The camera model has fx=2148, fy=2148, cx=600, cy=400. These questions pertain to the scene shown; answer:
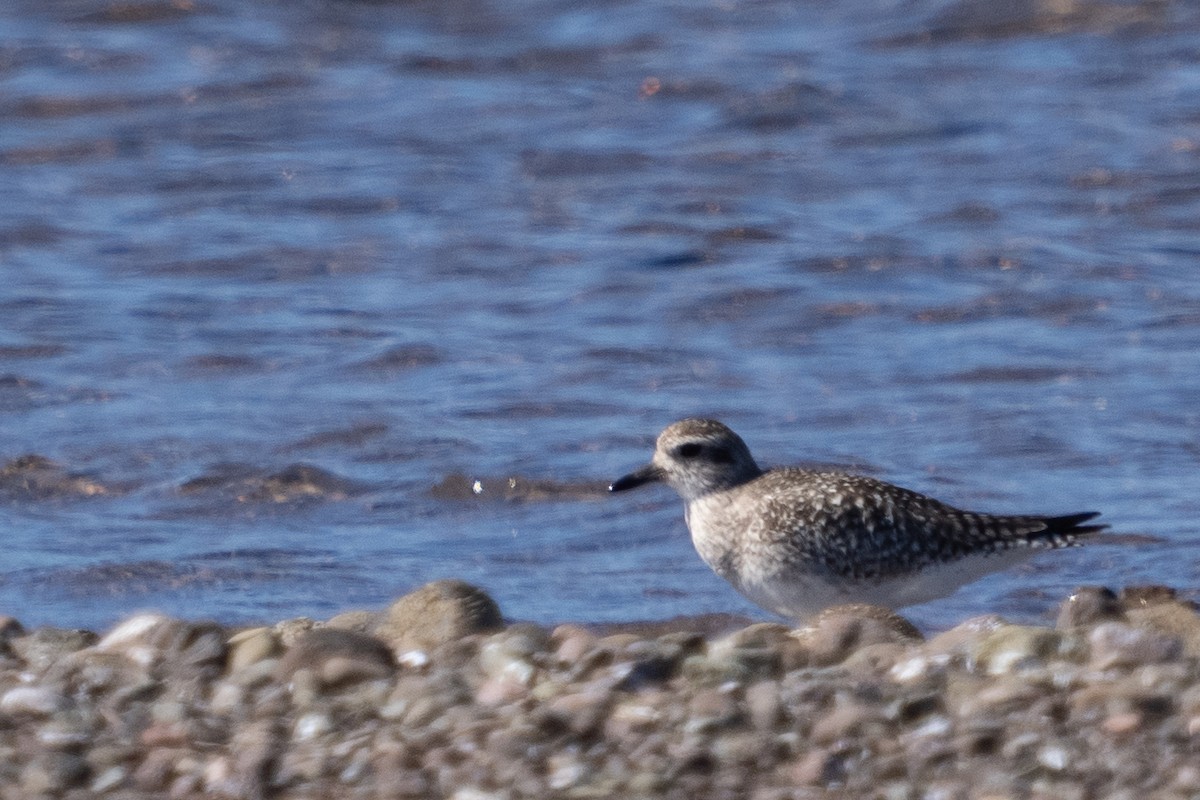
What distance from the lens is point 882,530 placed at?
25.7 feet

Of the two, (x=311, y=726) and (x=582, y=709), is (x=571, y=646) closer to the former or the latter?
(x=582, y=709)

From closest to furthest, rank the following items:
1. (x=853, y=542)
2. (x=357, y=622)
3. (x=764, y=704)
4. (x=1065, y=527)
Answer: (x=764, y=704)
(x=357, y=622)
(x=853, y=542)
(x=1065, y=527)

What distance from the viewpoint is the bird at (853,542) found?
305 inches

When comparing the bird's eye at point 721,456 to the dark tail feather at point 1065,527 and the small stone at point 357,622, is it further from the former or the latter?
the small stone at point 357,622

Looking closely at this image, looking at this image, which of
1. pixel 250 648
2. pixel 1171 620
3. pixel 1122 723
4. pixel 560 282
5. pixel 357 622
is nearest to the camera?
pixel 1122 723

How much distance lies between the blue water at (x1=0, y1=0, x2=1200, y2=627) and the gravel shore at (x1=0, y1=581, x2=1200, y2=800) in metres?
2.63

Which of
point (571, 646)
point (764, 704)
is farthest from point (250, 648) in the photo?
point (764, 704)

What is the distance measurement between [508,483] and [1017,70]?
32.5 feet

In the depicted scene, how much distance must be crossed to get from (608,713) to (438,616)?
93 centimetres

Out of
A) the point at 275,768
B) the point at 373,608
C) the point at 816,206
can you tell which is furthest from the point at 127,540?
the point at 816,206

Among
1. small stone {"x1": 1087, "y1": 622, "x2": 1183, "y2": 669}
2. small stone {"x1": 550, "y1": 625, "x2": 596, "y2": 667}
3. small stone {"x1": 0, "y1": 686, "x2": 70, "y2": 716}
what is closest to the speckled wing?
small stone {"x1": 550, "y1": 625, "x2": 596, "y2": 667}

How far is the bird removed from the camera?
7750 mm

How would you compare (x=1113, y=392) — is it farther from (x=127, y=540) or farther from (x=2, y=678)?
(x=2, y=678)

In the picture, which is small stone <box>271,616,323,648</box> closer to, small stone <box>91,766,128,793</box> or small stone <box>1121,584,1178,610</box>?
small stone <box>91,766,128,793</box>
